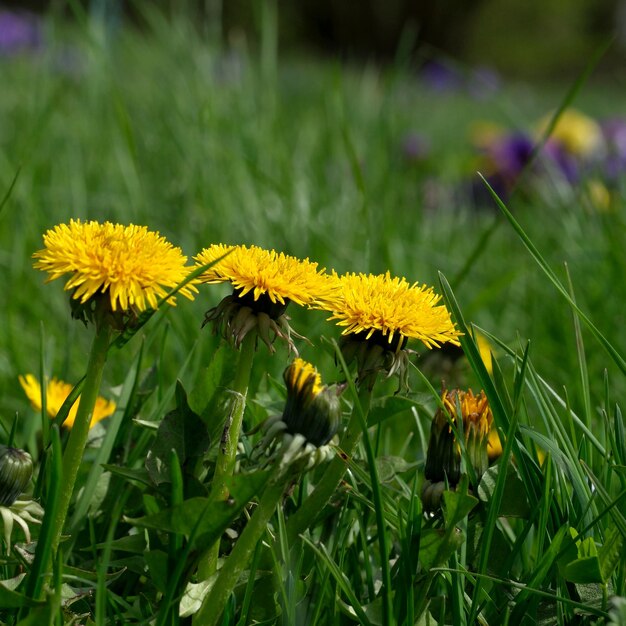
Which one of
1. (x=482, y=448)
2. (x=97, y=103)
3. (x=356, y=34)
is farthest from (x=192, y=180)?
(x=356, y=34)

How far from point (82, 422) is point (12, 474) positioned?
0.06 m

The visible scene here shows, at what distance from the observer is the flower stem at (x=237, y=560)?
0.47 m

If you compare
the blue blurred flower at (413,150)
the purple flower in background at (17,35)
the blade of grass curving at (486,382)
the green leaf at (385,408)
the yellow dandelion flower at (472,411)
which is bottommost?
the purple flower in background at (17,35)

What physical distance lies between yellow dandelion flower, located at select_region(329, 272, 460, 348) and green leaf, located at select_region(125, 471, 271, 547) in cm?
10

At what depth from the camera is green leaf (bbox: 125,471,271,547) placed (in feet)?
1.50

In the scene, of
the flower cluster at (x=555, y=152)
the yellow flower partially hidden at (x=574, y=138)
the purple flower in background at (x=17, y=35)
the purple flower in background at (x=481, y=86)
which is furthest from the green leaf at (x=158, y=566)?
the purple flower in background at (x=17, y=35)

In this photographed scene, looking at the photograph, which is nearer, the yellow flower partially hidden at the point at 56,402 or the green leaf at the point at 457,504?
the green leaf at the point at 457,504

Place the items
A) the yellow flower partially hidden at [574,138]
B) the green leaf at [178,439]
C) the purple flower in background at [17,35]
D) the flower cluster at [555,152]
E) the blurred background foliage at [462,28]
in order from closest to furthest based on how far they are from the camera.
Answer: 1. the green leaf at [178,439]
2. the flower cluster at [555,152]
3. the yellow flower partially hidden at [574,138]
4. the purple flower in background at [17,35]
5. the blurred background foliage at [462,28]

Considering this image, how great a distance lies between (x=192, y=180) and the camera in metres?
1.58

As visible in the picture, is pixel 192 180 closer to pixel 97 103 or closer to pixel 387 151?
pixel 387 151

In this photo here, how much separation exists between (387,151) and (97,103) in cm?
89

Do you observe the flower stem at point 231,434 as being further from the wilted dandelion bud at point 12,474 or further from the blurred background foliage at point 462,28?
the blurred background foliage at point 462,28

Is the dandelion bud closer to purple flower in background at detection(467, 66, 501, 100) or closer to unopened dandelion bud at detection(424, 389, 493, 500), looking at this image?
unopened dandelion bud at detection(424, 389, 493, 500)

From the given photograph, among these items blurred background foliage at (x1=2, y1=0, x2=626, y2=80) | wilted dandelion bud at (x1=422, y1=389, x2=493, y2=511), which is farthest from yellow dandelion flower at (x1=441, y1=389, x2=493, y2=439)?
blurred background foliage at (x1=2, y1=0, x2=626, y2=80)
